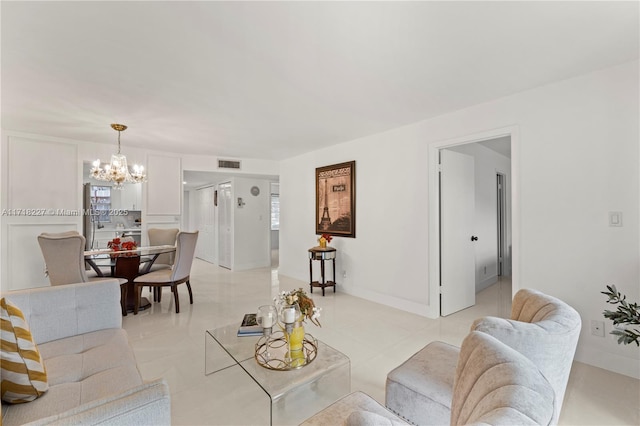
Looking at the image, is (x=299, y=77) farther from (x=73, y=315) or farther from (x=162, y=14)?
(x=73, y=315)

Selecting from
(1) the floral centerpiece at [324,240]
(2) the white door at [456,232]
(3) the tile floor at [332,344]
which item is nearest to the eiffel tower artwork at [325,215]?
(1) the floral centerpiece at [324,240]

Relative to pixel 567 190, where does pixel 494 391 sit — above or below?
below

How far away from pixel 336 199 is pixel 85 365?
365cm

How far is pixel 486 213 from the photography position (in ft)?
16.3

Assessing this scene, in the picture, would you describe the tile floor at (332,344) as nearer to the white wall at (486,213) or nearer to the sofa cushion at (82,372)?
the white wall at (486,213)

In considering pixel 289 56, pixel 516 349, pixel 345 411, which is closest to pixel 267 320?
pixel 345 411

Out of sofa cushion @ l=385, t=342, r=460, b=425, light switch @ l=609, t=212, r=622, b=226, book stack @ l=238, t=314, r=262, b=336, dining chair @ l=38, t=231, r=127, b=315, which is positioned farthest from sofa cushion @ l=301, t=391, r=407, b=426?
dining chair @ l=38, t=231, r=127, b=315

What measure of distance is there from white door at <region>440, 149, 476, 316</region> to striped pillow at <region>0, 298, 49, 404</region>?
353 cm

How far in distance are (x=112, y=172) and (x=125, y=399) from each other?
375cm

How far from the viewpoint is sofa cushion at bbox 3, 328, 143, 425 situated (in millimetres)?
1209

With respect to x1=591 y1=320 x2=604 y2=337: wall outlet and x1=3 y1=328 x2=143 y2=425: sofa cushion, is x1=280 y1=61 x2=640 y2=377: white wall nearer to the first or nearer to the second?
x1=591 y1=320 x2=604 y2=337: wall outlet

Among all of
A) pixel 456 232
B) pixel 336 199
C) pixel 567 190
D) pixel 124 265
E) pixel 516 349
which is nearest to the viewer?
pixel 516 349

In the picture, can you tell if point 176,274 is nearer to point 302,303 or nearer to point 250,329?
point 250,329

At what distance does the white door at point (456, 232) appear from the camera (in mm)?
3564
